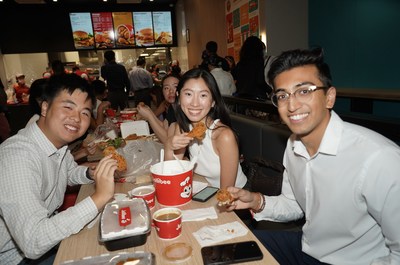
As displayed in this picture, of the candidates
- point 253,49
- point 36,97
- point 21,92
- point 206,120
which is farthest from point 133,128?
point 21,92

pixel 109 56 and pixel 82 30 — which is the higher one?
pixel 82 30

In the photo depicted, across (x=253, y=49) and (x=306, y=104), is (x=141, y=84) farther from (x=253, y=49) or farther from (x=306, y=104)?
(x=306, y=104)

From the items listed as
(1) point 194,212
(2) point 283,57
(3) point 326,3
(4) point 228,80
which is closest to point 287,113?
(2) point 283,57

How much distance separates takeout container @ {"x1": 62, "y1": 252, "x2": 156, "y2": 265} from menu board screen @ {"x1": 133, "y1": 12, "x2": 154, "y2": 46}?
11.1m

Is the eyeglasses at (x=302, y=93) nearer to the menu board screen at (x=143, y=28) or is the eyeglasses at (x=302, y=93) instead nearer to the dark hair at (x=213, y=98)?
the dark hair at (x=213, y=98)

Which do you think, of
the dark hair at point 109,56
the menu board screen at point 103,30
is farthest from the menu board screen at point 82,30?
the dark hair at point 109,56

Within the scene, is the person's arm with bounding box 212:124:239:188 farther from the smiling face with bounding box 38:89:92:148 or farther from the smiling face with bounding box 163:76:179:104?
the smiling face with bounding box 163:76:179:104

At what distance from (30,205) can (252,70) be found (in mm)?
3826

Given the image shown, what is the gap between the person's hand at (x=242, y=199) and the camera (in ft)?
4.91

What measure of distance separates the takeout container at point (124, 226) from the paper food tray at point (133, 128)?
2112 mm

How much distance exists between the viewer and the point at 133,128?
348 centimetres

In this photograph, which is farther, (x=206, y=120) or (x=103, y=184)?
(x=206, y=120)

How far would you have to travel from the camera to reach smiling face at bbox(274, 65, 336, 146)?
1.40 metres

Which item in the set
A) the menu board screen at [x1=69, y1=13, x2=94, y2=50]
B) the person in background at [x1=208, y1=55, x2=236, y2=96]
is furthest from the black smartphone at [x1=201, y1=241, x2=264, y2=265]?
the menu board screen at [x1=69, y1=13, x2=94, y2=50]
